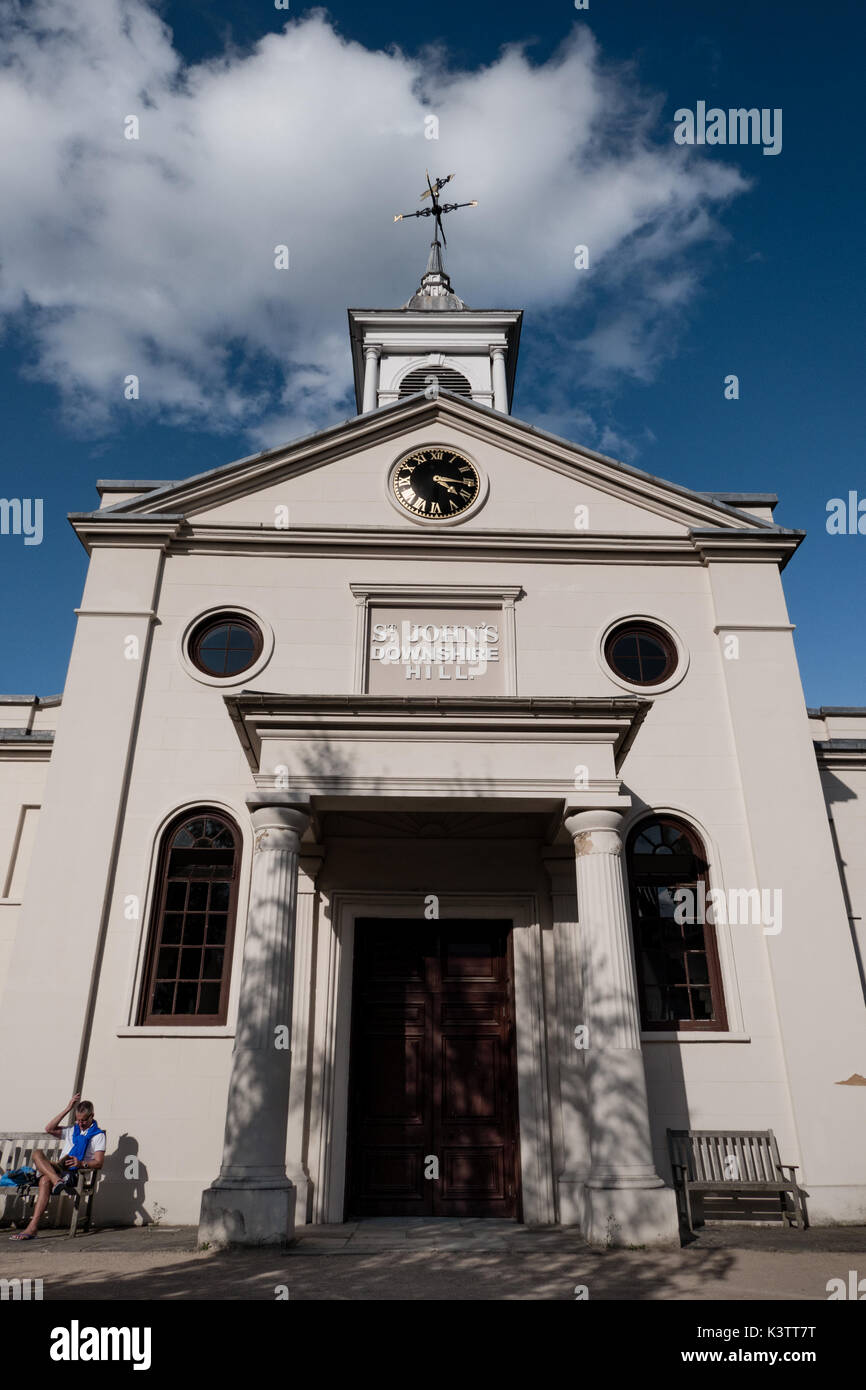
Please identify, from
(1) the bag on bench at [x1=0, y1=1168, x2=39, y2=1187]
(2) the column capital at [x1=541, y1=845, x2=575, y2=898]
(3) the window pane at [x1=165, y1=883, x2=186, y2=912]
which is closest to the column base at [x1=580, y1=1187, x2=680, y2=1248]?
(2) the column capital at [x1=541, y1=845, x2=575, y2=898]

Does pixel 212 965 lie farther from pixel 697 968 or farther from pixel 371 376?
pixel 371 376

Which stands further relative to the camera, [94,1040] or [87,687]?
[87,687]

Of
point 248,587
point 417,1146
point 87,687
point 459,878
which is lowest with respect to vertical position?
point 417,1146

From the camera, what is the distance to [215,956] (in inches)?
474

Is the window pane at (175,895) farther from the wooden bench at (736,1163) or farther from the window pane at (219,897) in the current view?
the wooden bench at (736,1163)

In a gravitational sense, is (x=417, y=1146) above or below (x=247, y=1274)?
above

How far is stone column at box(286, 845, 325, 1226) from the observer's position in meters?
11.1

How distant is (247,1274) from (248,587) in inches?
373

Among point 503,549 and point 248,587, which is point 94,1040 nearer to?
point 248,587

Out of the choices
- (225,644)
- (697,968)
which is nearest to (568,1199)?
(697,968)

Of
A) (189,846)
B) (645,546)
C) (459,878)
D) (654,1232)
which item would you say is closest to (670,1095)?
(654,1232)

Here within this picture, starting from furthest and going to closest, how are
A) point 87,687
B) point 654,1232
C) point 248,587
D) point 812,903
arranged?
1. point 248,587
2. point 87,687
3. point 812,903
4. point 654,1232

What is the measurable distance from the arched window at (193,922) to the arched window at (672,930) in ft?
17.8

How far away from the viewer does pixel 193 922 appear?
12234 millimetres
